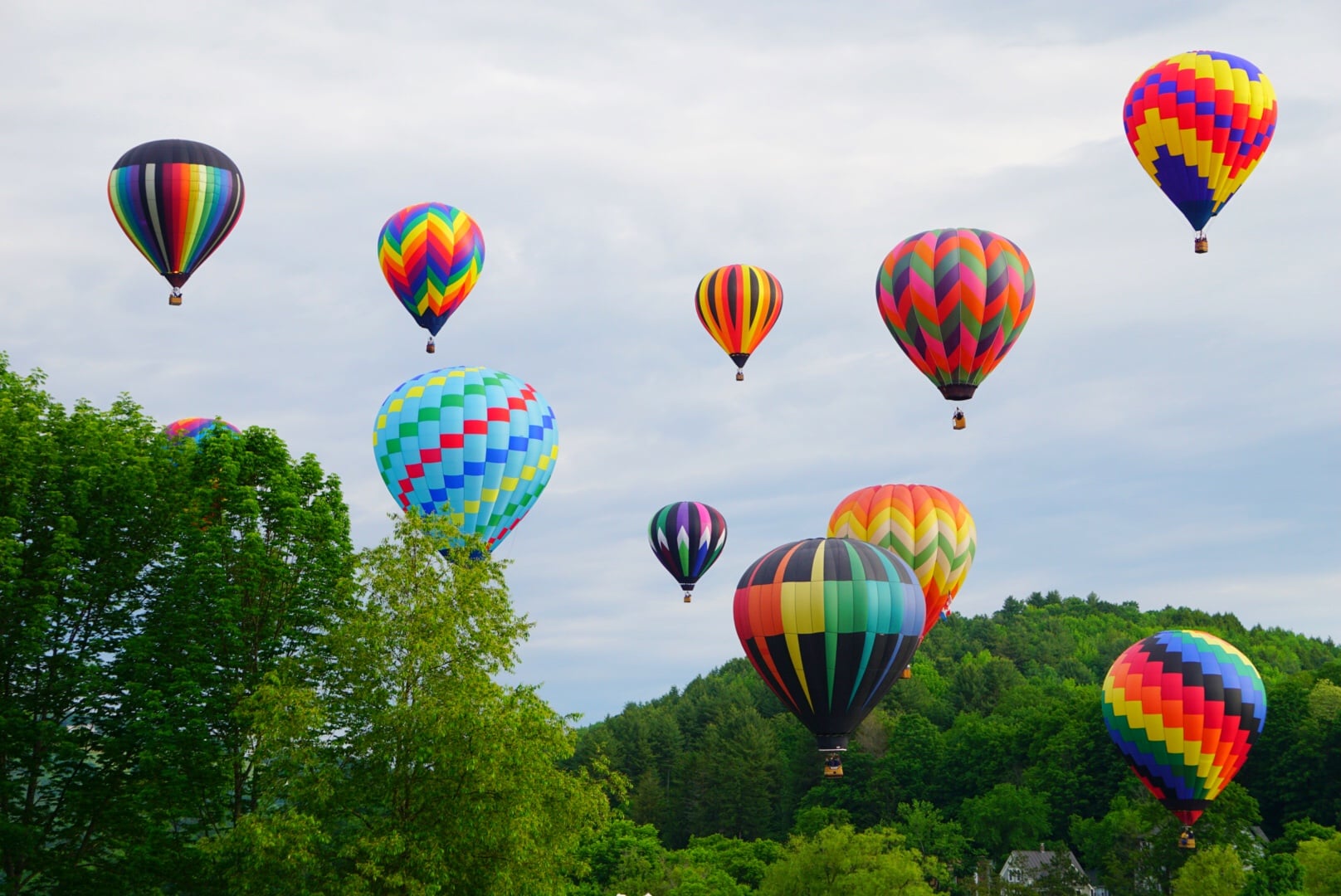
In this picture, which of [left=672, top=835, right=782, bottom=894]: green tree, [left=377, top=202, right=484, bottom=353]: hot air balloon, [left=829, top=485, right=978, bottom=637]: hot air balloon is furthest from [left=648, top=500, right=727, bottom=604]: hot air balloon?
[left=377, top=202, right=484, bottom=353]: hot air balloon

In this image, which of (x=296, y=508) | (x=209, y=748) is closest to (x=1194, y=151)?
(x=296, y=508)

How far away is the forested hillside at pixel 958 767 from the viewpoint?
8606cm

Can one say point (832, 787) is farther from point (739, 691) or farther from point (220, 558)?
point (220, 558)

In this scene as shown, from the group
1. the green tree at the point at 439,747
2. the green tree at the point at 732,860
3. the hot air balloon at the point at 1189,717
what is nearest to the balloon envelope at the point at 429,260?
the green tree at the point at 439,747

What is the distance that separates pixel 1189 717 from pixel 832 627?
19895 millimetres

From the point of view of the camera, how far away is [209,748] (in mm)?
30203

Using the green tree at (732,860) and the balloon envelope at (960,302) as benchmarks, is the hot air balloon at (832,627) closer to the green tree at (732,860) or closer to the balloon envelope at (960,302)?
the balloon envelope at (960,302)

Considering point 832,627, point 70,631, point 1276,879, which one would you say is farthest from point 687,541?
point 70,631

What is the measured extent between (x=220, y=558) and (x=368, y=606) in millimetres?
4025

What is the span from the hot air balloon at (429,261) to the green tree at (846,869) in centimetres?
2985

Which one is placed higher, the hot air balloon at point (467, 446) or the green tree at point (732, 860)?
the hot air balloon at point (467, 446)

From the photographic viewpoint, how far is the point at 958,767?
347 ft

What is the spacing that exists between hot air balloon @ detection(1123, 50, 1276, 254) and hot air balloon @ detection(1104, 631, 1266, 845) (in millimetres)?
16217

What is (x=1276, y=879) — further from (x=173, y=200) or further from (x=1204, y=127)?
(x=173, y=200)
